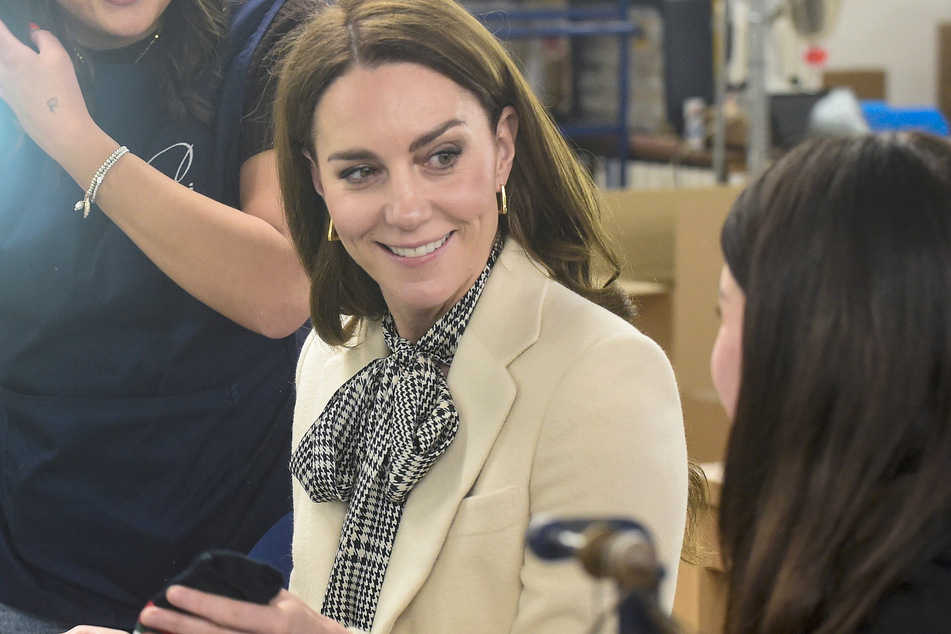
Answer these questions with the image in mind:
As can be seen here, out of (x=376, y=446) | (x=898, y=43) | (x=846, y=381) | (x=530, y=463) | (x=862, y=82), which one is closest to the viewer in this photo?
(x=846, y=381)

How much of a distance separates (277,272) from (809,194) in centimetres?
71

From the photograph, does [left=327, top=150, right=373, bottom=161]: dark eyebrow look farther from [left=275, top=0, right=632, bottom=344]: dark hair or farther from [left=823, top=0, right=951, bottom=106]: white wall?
[left=823, top=0, right=951, bottom=106]: white wall

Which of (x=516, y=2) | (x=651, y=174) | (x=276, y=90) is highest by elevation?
(x=516, y=2)

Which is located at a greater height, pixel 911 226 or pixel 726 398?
pixel 911 226

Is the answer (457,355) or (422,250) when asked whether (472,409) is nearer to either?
(457,355)

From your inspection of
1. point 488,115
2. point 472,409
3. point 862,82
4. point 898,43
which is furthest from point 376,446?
point 898,43

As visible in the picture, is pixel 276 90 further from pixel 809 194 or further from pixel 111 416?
pixel 809 194

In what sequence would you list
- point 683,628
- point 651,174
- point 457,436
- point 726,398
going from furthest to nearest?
point 651,174 < point 457,436 < point 726,398 < point 683,628

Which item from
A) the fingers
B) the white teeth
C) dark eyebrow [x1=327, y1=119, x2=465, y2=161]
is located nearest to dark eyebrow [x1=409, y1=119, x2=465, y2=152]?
dark eyebrow [x1=327, y1=119, x2=465, y2=161]

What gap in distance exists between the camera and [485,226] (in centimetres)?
125

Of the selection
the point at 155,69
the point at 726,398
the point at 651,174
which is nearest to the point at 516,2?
the point at 651,174

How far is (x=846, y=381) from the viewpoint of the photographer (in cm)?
83

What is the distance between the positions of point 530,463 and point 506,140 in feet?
1.24

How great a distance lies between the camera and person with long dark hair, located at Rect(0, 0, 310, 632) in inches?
53.2
